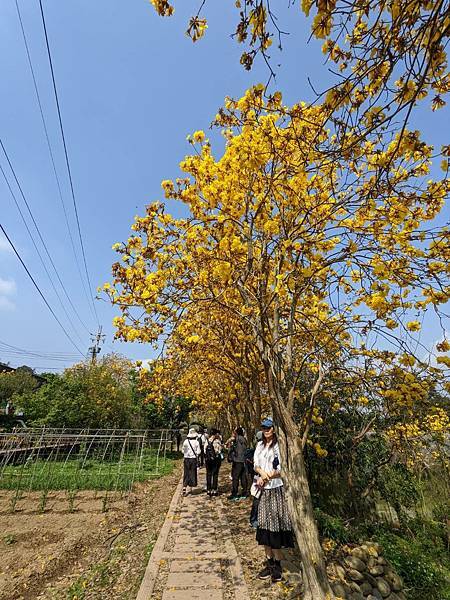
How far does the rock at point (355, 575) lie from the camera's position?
16.0 ft

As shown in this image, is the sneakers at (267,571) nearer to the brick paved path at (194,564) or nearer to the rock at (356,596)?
the brick paved path at (194,564)

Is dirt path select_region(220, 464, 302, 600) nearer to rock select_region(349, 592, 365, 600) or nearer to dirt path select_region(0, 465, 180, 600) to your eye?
rock select_region(349, 592, 365, 600)

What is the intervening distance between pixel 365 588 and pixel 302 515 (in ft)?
8.10

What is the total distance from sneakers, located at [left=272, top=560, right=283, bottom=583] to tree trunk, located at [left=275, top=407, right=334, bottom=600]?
1.80ft

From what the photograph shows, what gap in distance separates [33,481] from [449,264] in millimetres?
10992

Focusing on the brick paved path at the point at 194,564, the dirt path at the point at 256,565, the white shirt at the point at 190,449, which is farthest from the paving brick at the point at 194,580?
the white shirt at the point at 190,449

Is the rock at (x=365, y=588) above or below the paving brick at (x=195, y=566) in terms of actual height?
below

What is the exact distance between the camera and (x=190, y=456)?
826cm

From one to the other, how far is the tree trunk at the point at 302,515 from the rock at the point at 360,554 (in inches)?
93.2

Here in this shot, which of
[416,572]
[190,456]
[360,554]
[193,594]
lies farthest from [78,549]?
[416,572]

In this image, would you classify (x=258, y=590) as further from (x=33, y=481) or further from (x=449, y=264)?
(x=33, y=481)

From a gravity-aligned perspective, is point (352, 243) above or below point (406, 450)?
above

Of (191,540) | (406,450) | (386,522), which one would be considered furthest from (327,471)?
(191,540)

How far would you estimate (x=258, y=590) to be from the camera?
3.63 metres
